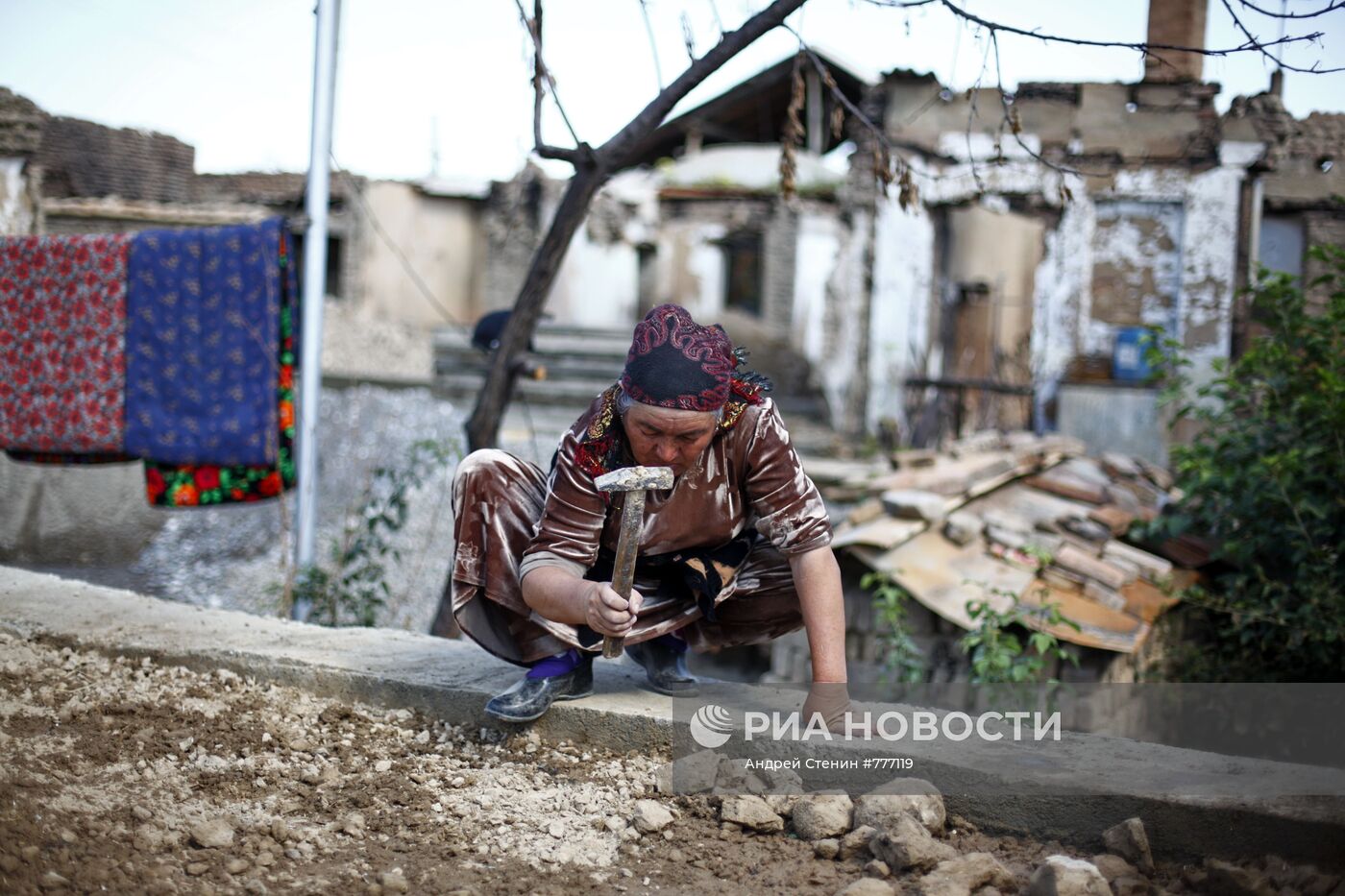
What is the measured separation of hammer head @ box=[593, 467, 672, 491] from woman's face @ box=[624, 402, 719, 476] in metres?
0.09

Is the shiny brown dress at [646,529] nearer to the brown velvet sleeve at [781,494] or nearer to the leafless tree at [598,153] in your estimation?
the brown velvet sleeve at [781,494]

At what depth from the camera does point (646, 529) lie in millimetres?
2428

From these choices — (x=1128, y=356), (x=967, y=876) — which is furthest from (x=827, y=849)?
(x=1128, y=356)

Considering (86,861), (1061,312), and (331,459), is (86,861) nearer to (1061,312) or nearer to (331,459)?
(331,459)

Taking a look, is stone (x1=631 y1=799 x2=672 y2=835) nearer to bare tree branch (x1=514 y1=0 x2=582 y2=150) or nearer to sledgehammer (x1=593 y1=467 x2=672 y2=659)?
sledgehammer (x1=593 y1=467 x2=672 y2=659)

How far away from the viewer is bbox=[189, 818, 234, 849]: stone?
1.95m

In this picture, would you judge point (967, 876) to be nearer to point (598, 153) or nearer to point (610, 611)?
point (610, 611)

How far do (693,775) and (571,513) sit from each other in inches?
24.4

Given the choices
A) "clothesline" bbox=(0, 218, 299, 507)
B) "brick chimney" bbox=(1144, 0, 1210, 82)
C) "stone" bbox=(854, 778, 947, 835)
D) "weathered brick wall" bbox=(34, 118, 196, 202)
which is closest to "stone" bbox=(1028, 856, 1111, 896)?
"stone" bbox=(854, 778, 947, 835)

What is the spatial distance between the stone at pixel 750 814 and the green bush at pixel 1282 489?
2614mm

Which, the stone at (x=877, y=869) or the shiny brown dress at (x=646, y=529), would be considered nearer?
the stone at (x=877, y=869)

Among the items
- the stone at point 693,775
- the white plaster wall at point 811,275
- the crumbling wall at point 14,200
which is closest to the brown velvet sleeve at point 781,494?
the stone at point 693,775

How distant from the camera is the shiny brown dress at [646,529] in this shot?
232cm

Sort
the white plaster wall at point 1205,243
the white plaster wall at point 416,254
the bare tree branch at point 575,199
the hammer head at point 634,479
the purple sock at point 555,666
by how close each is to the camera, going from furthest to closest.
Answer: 1. the white plaster wall at point 416,254
2. the white plaster wall at point 1205,243
3. the bare tree branch at point 575,199
4. the purple sock at point 555,666
5. the hammer head at point 634,479
